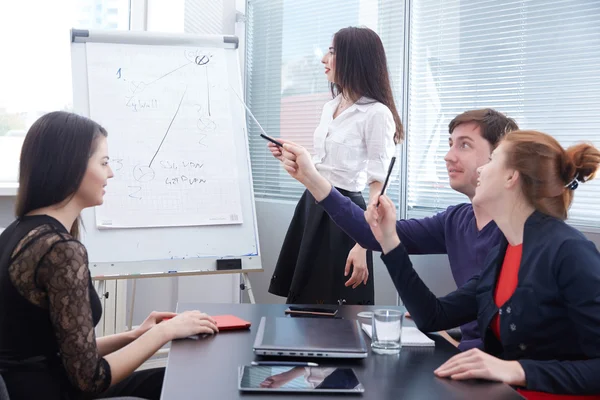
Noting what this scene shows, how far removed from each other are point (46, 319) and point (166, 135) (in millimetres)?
1444

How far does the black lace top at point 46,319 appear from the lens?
1.36m

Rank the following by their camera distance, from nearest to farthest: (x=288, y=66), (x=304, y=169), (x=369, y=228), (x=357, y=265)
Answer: (x=304, y=169)
(x=369, y=228)
(x=357, y=265)
(x=288, y=66)

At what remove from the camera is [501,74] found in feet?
8.62

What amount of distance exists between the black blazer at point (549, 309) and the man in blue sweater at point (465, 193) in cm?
31

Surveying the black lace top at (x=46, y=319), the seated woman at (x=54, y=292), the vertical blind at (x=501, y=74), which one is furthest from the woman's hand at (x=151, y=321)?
the vertical blind at (x=501, y=74)

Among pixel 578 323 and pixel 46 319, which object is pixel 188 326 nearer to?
pixel 46 319

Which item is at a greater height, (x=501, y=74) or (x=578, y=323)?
(x=501, y=74)

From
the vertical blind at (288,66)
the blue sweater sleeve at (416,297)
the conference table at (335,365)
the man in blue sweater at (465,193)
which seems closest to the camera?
the conference table at (335,365)

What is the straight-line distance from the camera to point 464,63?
2.75 metres

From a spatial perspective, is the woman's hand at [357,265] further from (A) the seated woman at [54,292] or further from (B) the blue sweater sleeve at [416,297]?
(A) the seated woman at [54,292]

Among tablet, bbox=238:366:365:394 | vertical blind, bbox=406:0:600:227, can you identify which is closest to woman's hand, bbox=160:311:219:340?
tablet, bbox=238:366:365:394

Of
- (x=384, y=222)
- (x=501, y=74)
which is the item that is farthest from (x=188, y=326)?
(x=501, y=74)

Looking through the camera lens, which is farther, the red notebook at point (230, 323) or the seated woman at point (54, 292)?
the red notebook at point (230, 323)

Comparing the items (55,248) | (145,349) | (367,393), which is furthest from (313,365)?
(55,248)
